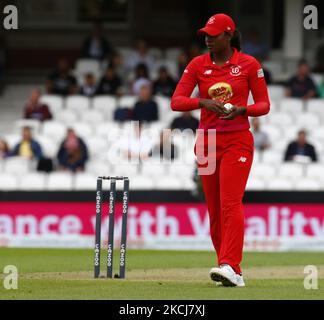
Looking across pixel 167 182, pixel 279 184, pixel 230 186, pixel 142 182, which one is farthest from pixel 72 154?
pixel 230 186

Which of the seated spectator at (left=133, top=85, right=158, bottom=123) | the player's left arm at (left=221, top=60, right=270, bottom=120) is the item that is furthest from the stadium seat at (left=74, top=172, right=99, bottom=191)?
the player's left arm at (left=221, top=60, right=270, bottom=120)

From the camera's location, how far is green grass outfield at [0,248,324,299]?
760 centimetres

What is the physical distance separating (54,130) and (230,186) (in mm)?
10273

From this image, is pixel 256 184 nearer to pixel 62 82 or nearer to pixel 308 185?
pixel 308 185

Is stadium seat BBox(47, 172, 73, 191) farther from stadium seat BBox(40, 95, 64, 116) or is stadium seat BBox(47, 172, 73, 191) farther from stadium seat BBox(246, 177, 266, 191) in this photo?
stadium seat BBox(246, 177, 266, 191)

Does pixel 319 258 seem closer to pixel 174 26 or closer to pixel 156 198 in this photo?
pixel 156 198

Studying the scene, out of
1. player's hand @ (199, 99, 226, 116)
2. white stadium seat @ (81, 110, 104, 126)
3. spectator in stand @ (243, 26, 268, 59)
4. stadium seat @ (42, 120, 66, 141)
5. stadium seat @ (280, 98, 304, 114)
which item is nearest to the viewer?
player's hand @ (199, 99, 226, 116)

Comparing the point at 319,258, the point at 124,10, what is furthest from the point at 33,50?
the point at 319,258

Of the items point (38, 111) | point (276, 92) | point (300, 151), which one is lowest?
point (300, 151)

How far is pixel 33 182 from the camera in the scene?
16.7 meters

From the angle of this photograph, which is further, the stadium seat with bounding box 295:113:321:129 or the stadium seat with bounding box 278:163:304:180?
the stadium seat with bounding box 295:113:321:129

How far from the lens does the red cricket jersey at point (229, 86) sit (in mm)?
8164

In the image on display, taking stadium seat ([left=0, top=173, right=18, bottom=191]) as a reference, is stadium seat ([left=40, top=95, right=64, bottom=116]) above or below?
above

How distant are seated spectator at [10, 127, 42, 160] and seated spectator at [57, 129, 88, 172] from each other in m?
0.37
